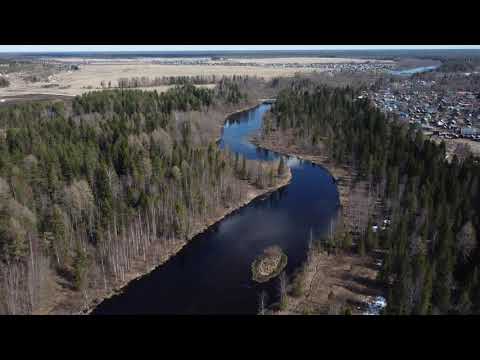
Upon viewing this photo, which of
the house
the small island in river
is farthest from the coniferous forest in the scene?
the house

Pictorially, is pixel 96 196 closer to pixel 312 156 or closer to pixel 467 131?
pixel 312 156

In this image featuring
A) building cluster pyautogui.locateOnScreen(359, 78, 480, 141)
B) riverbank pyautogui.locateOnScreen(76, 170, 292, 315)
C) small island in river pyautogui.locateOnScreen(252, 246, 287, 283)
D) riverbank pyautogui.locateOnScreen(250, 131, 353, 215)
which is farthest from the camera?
building cluster pyautogui.locateOnScreen(359, 78, 480, 141)

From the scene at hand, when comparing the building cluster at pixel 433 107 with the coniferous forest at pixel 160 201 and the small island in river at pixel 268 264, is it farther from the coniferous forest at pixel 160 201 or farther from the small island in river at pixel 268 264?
the small island in river at pixel 268 264

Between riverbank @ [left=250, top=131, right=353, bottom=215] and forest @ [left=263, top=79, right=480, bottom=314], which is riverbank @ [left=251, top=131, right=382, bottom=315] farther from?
riverbank @ [left=250, top=131, right=353, bottom=215]

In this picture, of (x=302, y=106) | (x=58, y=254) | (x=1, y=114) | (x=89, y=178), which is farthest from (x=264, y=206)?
(x=1, y=114)

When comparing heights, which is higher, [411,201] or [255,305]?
[411,201]

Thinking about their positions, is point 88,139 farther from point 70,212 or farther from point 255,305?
point 255,305

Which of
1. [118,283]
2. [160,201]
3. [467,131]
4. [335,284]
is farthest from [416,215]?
[467,131]
